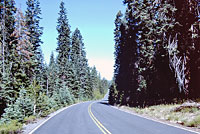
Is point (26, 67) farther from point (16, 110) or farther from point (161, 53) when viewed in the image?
point (161, 53)

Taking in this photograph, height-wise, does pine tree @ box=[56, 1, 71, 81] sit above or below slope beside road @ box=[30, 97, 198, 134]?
above

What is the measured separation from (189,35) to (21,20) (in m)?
21.1

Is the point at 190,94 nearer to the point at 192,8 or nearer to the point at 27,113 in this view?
the point at 192,8

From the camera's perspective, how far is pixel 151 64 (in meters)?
23.0

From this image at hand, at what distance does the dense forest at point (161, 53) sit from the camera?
1761 cm

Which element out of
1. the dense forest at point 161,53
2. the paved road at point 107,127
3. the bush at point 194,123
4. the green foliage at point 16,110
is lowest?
the paved road at point 107,127

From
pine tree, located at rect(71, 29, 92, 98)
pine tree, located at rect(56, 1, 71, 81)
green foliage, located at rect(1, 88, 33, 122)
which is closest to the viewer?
green foliage, located at rect(1, 88, 33, 122)

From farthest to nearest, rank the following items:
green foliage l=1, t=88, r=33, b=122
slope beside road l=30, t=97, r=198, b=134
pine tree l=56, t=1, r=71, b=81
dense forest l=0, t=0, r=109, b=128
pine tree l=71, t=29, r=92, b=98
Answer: pine tree l=71, t=29, r=92, b=98 < pine tree l=56, t=1, r=71, b=81 < dense forest l=0, t=0, r=109, b=128 < green foliage l=1, t=88, r=33, b=122 < slope beside road l=30, t=97, r=198, b=134

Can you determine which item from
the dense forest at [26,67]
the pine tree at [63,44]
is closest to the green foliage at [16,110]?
the dense forest at [26,67]

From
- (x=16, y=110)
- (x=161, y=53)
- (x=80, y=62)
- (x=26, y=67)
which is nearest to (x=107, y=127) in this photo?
(x=16, y=110)

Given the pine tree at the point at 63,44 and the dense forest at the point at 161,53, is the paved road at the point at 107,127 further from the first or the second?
the pine tree at the point at 63,44

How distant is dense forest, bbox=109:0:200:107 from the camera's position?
17.6m

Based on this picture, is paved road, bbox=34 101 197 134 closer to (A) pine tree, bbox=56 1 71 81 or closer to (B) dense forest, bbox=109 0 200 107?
(B) dense forest, bbox=109 0 200 107

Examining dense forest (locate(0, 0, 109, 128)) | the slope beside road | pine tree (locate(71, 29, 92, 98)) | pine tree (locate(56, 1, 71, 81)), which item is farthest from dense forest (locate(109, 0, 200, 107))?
pine tree (locate(71, 29, 92, 98))
